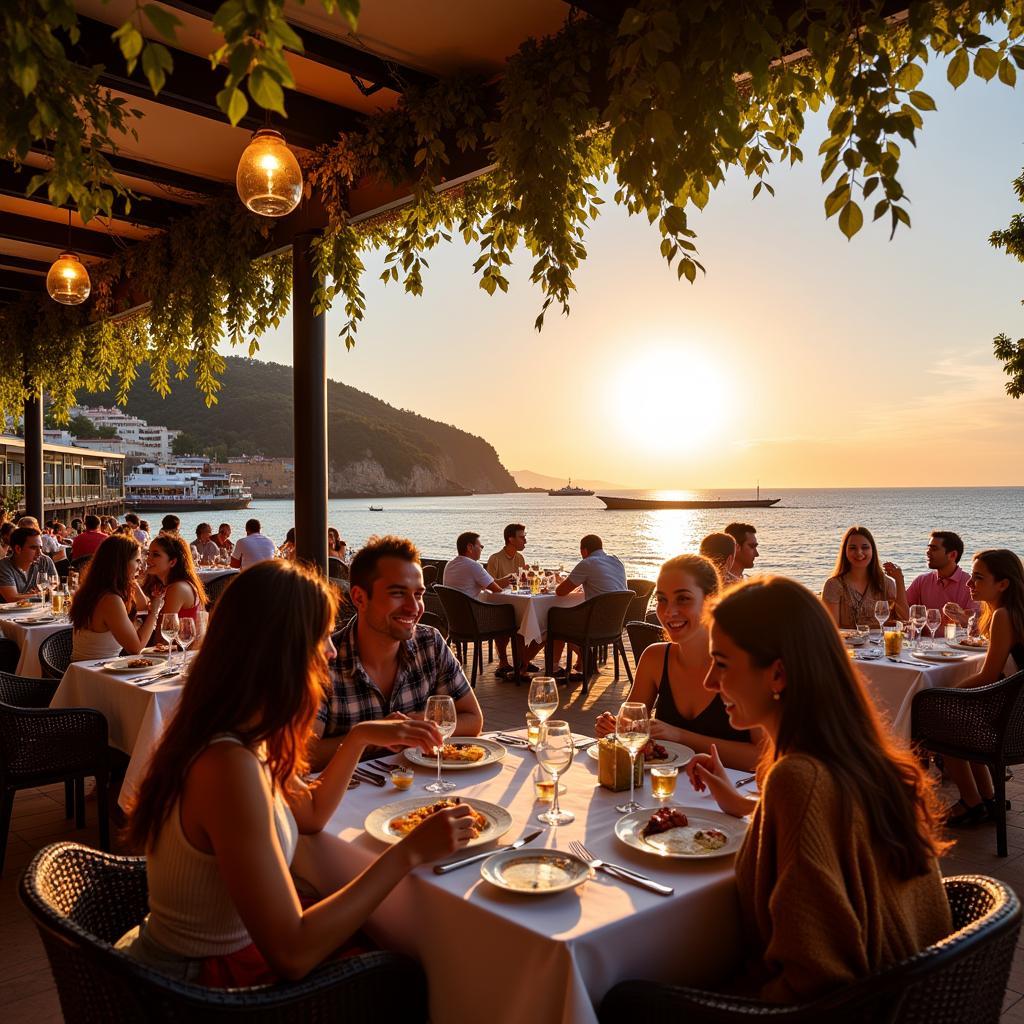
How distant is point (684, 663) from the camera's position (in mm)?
3012

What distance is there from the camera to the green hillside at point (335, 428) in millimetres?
64938

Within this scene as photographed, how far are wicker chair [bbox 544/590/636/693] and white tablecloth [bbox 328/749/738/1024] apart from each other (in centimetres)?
545

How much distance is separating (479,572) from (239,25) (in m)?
6.91

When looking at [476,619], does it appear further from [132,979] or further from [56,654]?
[132,979]

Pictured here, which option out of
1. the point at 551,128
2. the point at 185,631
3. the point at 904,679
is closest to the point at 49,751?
the point at 185,631

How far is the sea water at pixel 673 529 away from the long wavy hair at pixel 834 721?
1046 inches

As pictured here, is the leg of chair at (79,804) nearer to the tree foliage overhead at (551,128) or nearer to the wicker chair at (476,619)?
the tree foliage overhead at (551,128)

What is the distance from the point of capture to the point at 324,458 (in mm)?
6410

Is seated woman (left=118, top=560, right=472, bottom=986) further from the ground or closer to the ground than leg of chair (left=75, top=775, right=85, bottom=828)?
further from the ground

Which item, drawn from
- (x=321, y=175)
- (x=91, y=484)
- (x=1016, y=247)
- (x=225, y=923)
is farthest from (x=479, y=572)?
(x=91, y=484)

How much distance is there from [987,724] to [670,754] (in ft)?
7.53

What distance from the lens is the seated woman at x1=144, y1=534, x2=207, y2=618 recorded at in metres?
4.97

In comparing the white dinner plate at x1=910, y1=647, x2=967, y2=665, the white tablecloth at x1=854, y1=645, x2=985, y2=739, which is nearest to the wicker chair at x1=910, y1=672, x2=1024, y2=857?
the white tablecloth at x1=854, y1=645, x2=985, y2=739

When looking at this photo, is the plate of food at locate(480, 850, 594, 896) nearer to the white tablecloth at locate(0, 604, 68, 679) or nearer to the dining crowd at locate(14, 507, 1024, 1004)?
the dining crowd at locate(14, 507, 1024, 1004)
